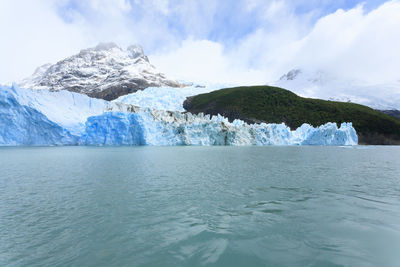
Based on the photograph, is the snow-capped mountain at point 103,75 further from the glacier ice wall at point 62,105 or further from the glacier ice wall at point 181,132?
the glacier ice wall at point 181,132

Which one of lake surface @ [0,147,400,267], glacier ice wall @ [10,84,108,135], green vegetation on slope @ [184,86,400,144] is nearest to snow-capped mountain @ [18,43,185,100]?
green vegetation on slope @ [184,86,400,144]

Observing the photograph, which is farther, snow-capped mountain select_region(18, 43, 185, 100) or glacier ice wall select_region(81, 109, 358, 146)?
snow-capped mountain select_region(18, 43, 185, 100)

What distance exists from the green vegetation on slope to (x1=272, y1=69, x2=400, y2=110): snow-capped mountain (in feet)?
161

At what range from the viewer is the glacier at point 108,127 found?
100 feet

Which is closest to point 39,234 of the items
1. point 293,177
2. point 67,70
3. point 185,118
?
point 293,177

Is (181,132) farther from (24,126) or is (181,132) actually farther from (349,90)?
(349,90)

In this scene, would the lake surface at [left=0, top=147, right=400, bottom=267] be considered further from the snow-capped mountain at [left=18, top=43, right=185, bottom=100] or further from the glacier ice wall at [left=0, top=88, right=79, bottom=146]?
the snow-capped mountain at [left=18, top=43, right=185, bottom=100]

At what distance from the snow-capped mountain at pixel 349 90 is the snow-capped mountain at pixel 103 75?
281ft

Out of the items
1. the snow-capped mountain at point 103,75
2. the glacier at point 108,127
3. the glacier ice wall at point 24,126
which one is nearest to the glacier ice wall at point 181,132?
the glacier at point 108,127

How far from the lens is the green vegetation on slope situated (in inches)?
2479

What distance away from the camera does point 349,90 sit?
134 meters

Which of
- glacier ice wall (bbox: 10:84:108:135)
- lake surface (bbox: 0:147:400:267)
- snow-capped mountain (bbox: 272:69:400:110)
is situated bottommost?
lake surface (bbox: 0:147:400:267)

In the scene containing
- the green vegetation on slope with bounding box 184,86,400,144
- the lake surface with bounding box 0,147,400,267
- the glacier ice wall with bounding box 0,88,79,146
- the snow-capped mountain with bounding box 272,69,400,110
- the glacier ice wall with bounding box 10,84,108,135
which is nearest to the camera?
the lake surface with bounding box 0,147,400,267

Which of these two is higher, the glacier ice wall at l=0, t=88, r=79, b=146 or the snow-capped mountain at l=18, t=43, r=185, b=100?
the snow-capped mountain at l=18, t=43, r=185, b=100
